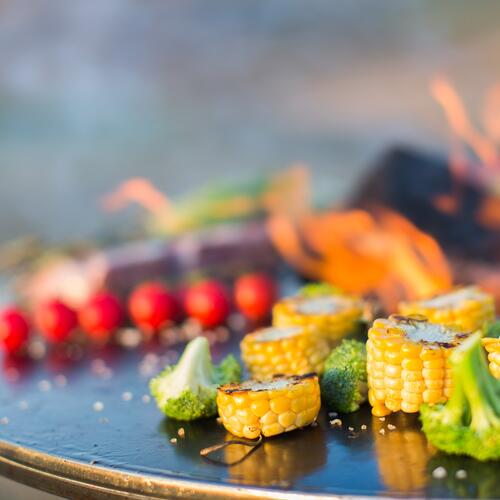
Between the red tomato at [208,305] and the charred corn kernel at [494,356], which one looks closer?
the charred corn kernel at [494,356]

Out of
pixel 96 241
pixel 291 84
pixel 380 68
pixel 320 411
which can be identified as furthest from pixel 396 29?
pixel 320 411

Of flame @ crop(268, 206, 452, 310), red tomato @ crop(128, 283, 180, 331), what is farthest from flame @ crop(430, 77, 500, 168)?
red tomato @ crop(128, 283, 180, 331)

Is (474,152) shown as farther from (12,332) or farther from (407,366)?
(407,366)

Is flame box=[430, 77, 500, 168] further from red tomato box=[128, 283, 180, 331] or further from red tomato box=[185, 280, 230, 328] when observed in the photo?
red tomato box=[128, 283, 180, 331]

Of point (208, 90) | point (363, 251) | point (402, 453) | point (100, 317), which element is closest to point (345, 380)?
point (402, 453)

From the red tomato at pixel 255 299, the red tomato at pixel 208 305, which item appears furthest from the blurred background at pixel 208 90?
the red tomato at pixel 208 305

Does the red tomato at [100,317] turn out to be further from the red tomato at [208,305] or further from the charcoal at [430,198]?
the charcoal at [430,198]

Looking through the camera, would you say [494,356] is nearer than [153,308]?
Yes
